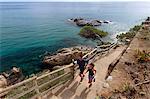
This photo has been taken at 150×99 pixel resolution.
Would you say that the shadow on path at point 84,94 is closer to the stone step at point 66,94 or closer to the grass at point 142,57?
the stone step at point 66,94

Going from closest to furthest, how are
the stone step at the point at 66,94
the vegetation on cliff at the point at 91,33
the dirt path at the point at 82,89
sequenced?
the stone step at the point at 66,94 < the dirt path at the point at 82,89 < the vegetation on cliff at the point at 91,33

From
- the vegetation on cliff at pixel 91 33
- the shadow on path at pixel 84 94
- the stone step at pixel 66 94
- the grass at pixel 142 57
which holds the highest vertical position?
the grass at pixel 142 57

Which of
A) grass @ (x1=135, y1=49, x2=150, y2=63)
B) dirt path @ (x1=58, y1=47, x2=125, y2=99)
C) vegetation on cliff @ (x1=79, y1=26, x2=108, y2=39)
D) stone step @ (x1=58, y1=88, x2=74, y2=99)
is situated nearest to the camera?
stone step @ (x1=58, y1=88, x2=74, y2=99)

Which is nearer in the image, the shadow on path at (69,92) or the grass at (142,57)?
the shadow on path at (69,92)

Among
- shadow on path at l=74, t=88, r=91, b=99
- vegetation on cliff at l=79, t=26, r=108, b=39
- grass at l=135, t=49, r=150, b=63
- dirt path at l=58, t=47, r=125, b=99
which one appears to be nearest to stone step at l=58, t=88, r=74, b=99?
dirt path at l=58, t=47, r=125, b=99

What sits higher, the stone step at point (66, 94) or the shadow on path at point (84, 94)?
the stone step at point (66, 94)

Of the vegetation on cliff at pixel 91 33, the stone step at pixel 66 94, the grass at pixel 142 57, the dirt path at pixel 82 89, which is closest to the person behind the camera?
the stone step at pixel 66 94

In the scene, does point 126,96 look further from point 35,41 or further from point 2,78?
point 35,41

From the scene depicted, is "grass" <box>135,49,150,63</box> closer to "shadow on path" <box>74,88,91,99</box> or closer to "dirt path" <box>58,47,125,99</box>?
"dirt path" <box>58,47,125,99</box>

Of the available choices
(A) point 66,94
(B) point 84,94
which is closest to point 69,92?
(A) point 66,94

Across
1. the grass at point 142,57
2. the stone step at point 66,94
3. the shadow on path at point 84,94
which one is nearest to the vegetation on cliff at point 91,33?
the grass at point 142,57

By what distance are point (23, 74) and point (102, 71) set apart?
14.4m

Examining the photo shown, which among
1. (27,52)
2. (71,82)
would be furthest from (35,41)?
(71,82)

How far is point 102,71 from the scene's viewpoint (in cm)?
1712
